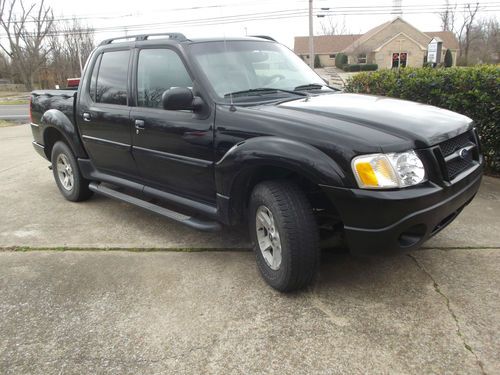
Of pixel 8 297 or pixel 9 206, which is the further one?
pixel 9 206

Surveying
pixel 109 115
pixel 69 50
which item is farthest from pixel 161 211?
pixel 69 50

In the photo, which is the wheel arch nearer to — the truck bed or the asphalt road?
the truck bed

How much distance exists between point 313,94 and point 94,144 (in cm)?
242

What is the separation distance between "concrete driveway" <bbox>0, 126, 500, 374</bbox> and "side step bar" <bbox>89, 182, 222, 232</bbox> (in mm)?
339

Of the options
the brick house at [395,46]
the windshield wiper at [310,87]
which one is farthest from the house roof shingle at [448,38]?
the windshield wiper at [310,87]

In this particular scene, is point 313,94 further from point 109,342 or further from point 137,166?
point 109,342

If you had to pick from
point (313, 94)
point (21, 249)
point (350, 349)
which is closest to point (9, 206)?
point (21, 249)

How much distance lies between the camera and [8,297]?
3.35 meters

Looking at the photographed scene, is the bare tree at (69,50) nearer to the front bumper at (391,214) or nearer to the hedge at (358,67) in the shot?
the hedge at (358,67)

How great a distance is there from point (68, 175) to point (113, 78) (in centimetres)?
167

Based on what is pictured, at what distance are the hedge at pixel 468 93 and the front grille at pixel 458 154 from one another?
2231 millimetres

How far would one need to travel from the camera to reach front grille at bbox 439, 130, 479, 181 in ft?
Answer: 9.73

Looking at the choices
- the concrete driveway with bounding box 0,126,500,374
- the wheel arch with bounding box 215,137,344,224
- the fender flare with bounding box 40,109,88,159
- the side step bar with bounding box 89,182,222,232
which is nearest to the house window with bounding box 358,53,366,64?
the fender flare with bounding box 40,109,88,159

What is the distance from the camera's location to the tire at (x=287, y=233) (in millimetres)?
2912
